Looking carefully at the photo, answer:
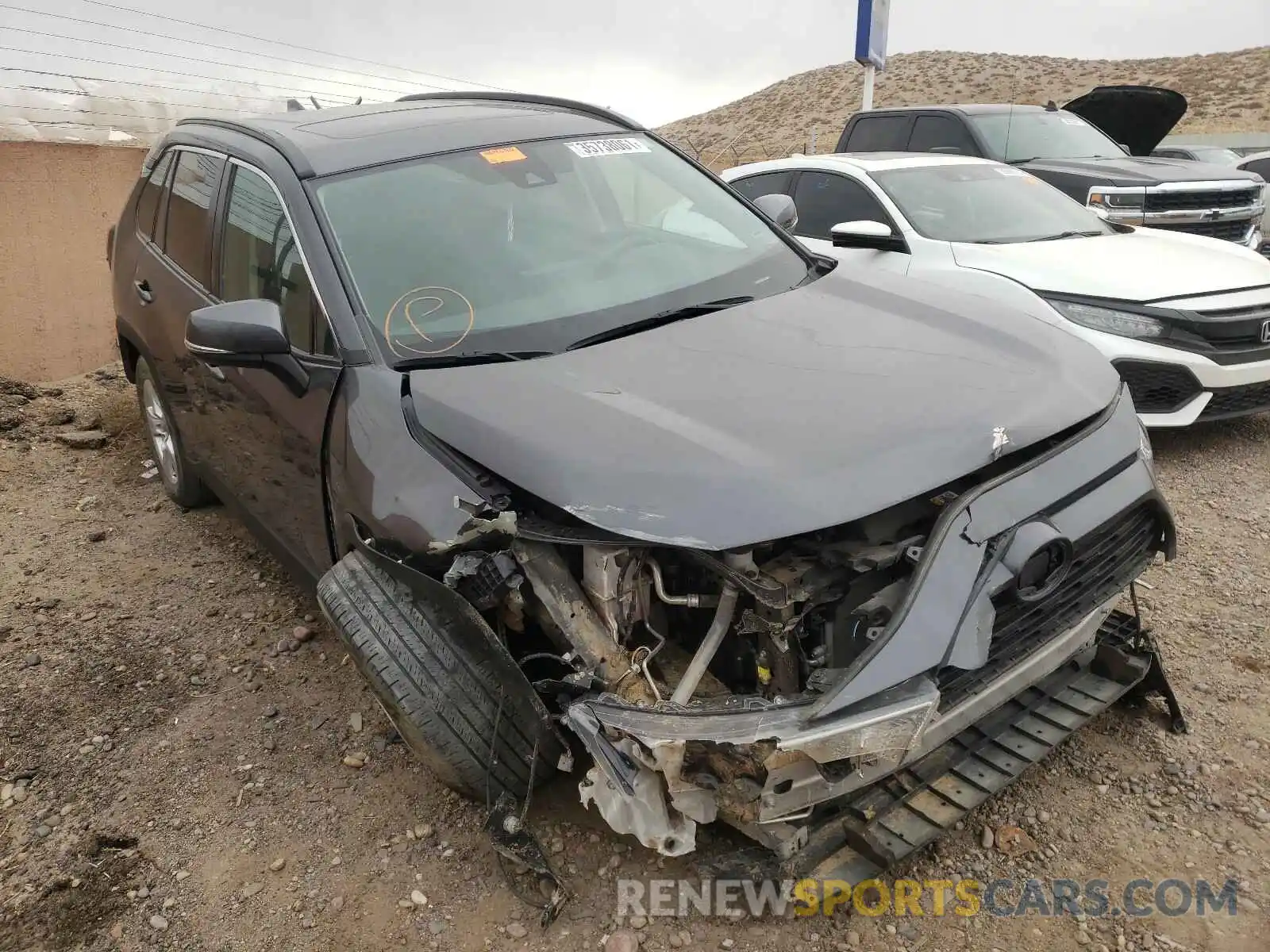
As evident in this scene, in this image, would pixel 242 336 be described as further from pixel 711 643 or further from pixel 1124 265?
pixel 1124 265

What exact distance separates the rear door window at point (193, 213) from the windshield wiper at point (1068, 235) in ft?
14.8

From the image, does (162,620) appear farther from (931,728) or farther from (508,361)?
(931,728)

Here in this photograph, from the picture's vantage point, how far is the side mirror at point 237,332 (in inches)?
98.6

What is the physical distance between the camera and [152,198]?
4105mm

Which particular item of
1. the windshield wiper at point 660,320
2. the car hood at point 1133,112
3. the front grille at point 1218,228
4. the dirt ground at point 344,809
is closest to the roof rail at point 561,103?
the windshield wiper at point 660,320

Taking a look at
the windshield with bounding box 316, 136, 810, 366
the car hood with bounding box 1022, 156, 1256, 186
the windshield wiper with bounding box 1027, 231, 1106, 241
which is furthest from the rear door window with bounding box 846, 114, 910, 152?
the windshield with bounding box 316, 136, 810, 366

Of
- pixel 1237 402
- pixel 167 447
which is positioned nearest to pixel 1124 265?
pixel 1237 402

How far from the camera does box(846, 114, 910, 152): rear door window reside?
8547 mm

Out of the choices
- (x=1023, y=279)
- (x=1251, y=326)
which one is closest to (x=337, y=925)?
(x=1023, y=279)

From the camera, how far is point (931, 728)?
2021 mm

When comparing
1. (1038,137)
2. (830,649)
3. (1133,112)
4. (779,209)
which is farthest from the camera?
(1133,112)

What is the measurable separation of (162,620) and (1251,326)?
5.40 metres

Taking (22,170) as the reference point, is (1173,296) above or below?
below

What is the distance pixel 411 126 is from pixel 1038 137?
6.88 metres
